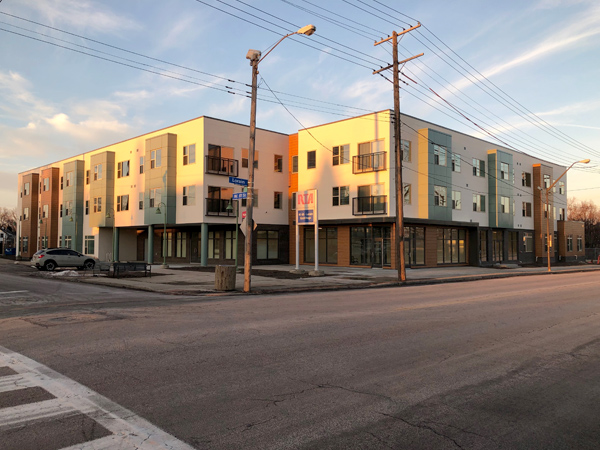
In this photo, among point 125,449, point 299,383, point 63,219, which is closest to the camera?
point 125,449

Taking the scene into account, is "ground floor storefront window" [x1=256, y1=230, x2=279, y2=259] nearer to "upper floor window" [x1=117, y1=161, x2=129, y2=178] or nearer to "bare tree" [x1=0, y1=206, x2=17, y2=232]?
"upper floor window" [x1=117, y1=161, x2=129, y2=178]

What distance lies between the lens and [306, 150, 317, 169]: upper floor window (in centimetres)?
3847

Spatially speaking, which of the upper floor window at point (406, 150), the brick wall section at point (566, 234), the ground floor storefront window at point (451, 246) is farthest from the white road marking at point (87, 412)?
the brick wall section at point (566, 234)

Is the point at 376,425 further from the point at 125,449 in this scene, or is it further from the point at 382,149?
the point at 382,149

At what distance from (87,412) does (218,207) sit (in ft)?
106

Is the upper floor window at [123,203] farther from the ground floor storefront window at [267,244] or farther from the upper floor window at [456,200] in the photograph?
the upper floor window at [456,200]

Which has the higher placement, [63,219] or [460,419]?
[63,219]

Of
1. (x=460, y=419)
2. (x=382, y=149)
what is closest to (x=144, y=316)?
(x=460, y=419)

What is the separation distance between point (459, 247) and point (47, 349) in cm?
3715

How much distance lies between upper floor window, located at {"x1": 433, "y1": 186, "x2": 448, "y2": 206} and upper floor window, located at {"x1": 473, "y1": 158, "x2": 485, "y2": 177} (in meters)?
6.12

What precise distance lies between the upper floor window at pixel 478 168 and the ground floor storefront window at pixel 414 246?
371 inches

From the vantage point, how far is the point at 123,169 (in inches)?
1779

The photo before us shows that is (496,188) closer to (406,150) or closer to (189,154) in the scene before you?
(406,150)

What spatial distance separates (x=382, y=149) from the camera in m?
33.8
